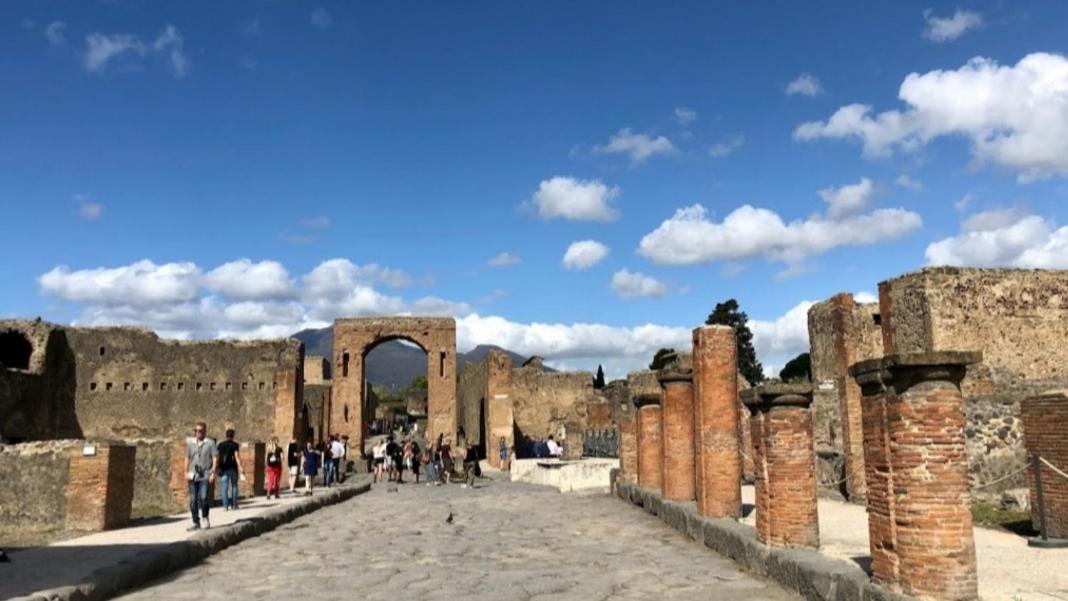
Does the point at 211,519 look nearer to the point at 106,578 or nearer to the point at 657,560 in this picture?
the point at 106,578

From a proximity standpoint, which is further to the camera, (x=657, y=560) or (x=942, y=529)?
(x=657, y=560)

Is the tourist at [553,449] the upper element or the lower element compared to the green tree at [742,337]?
lower

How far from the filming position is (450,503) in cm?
1595

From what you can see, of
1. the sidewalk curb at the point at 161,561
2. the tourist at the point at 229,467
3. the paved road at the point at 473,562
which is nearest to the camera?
the sidewalk curb at the point at 161,561

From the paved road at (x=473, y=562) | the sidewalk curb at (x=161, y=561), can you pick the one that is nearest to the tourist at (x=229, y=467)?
the sidewalk curb at (x=161, y=561)

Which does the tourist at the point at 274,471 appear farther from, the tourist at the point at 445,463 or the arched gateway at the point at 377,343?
the arched gateway at the point at 377,343

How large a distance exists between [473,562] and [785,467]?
3108mm

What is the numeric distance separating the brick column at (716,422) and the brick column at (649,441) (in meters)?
3.42

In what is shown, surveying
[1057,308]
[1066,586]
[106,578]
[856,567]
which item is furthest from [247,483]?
[1057,308]

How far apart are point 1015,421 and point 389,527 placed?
898 cm

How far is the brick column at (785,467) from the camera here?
24.0 feet

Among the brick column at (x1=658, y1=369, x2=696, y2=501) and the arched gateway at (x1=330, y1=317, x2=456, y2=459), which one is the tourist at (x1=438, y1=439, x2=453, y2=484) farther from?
the brick column at (x1=658, y1=369, x2=696, y2=501)

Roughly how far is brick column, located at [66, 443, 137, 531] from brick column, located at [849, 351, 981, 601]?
887cm

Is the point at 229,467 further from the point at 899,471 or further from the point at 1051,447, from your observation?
the point at 1051,447
